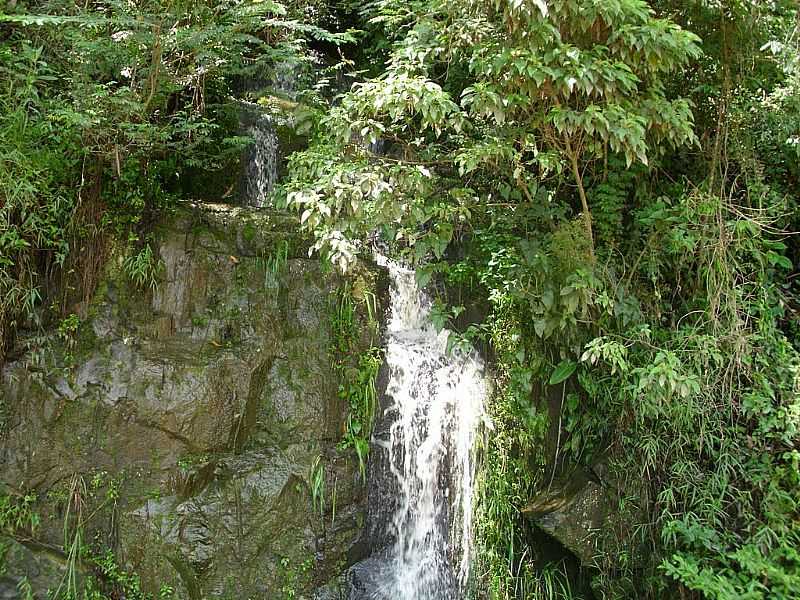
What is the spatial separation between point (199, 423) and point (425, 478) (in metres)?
1.72

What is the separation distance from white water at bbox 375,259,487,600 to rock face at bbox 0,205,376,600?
1.24 feet

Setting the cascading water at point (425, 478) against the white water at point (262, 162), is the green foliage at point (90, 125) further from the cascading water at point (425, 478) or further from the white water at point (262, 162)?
the cascading water at point (425, 478)

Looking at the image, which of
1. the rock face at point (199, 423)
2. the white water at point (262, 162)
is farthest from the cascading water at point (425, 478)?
the white water at point (262, 162)

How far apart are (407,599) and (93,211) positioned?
3.73 metres

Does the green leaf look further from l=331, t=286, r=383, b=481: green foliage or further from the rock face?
the rock face

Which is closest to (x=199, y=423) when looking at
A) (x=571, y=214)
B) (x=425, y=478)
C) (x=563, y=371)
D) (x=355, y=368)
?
(x=355, y=368)

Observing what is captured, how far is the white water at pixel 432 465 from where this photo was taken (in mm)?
4363

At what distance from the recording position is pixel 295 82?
6.38 meters

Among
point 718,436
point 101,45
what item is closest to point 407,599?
point 718,436

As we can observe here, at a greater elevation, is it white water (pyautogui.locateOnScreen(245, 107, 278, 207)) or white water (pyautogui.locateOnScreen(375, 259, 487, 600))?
white water (pyautogui.locateOnScreen(245, 107, 278, 207))

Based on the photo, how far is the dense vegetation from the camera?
3320mm

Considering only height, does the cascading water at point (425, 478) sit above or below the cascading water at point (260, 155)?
below

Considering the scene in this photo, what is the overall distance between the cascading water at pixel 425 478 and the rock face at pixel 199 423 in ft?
0.89

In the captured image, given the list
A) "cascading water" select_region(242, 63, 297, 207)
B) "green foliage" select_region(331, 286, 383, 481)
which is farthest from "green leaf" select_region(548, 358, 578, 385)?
"cascading water" select_region(242, 63, 297, 207)
